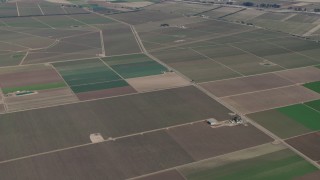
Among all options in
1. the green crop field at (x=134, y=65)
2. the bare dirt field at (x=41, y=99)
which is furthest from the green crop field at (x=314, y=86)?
the bare dirt field at (x=41, y=99)

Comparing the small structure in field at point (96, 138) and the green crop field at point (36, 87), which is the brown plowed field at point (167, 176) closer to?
the small structure in field at point (96, 138)

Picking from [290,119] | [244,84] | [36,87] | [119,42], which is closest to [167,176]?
[290,119]

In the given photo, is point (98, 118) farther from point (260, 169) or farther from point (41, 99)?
point (260, 169)

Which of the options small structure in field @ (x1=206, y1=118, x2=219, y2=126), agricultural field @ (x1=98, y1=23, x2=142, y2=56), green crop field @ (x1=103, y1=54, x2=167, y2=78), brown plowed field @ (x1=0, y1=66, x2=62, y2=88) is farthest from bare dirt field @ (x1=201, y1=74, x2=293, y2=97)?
agricultural field @ (x1=98, y1=23, x2=142, y2=56)

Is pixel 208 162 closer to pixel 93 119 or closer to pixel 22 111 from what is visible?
pixel 93 119

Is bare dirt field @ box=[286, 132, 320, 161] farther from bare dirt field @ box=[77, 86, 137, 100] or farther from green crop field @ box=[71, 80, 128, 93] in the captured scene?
green crop field @ box=[71, 80, 128, 93]
